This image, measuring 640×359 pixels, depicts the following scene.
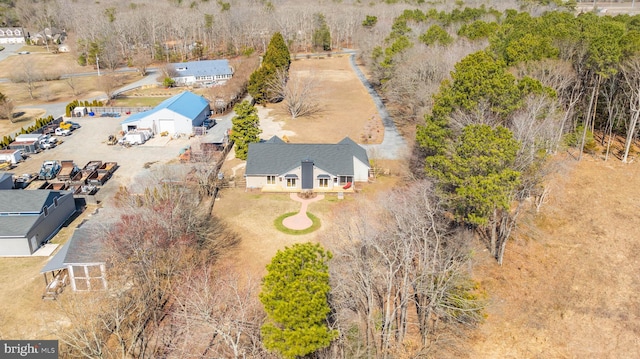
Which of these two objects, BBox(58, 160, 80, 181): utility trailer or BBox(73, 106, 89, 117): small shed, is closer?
BBox(58, 160, 80, 181): utility trailer

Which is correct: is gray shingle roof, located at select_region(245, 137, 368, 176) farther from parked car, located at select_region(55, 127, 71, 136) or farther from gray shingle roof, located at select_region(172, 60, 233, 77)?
gray shingle roof, located at select_region(172, 60, 233, 77)

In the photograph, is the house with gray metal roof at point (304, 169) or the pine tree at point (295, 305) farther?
the house with gray metal roof at point (304, 169)

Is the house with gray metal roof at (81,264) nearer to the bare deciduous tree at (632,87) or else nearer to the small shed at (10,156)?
the small shed at (10,156)

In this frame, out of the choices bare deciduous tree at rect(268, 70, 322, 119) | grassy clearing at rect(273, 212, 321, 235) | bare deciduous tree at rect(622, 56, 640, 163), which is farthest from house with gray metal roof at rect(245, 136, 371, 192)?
bare deciduous tree at rect(622, 56, 640, 163)

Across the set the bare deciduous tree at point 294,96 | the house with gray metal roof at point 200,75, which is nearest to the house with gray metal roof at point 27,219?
the bare deciduous tree at point 294,96

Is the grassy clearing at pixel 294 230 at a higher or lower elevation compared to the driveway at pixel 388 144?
lower

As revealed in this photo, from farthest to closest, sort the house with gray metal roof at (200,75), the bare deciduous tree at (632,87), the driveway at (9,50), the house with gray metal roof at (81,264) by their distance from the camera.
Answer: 1. the driveway at (9,50)
2. the house with gray metal roof at (200,75)
3. the bare deciduous tree at (632,87)
4. the house with gray metal roof at (81,264)

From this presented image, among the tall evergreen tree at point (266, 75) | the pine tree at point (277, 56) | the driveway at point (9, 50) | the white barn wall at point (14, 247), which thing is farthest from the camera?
the driveway at point (9, 50)
